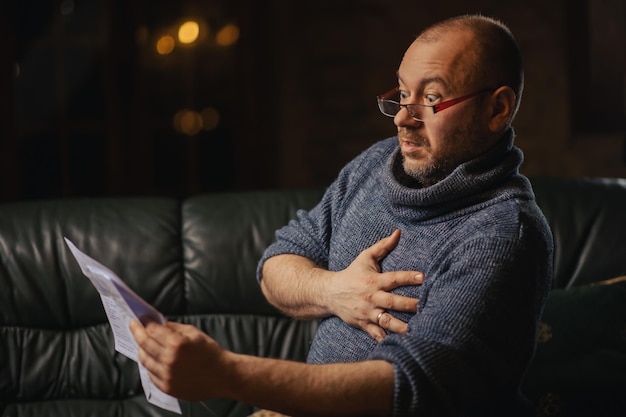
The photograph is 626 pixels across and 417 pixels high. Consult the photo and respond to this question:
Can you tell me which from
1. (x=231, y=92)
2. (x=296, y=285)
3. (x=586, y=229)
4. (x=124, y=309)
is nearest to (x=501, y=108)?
(x=296, y=285)

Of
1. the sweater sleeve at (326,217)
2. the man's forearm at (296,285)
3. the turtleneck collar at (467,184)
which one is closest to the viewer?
the turtleneck collar at (467,184)

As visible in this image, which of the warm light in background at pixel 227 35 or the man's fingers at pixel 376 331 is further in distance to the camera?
the warm light in background at pixel 227 35

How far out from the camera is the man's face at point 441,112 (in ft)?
4.81

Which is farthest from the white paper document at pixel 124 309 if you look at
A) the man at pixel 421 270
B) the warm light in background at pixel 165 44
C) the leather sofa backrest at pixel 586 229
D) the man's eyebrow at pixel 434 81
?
the warm light in background at pixel 165 44

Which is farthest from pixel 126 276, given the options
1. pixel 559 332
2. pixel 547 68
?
pixel 547 68

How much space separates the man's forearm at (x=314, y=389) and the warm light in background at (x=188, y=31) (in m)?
3.32

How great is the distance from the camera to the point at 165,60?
4.30 metres

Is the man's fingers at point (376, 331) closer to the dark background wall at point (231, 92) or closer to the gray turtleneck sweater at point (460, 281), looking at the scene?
the gray turtleneck sweater at point (460, 281)

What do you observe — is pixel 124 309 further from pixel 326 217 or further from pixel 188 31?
→ pixel 188 31

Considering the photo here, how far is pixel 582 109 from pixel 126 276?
257cm

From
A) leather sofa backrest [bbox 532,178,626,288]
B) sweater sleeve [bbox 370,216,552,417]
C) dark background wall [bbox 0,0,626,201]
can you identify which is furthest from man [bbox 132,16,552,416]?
dark background wall [bbox 0,0,626,201]

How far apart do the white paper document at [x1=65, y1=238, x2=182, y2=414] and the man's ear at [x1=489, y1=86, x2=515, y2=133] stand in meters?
0.68

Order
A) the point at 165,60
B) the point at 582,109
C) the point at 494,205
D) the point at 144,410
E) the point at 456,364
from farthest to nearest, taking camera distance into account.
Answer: the point at 165,60
the point at 582,109
the point at 144,410
the point at 494,205
the point at 456,364

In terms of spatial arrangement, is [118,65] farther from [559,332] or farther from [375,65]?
[559,332]
